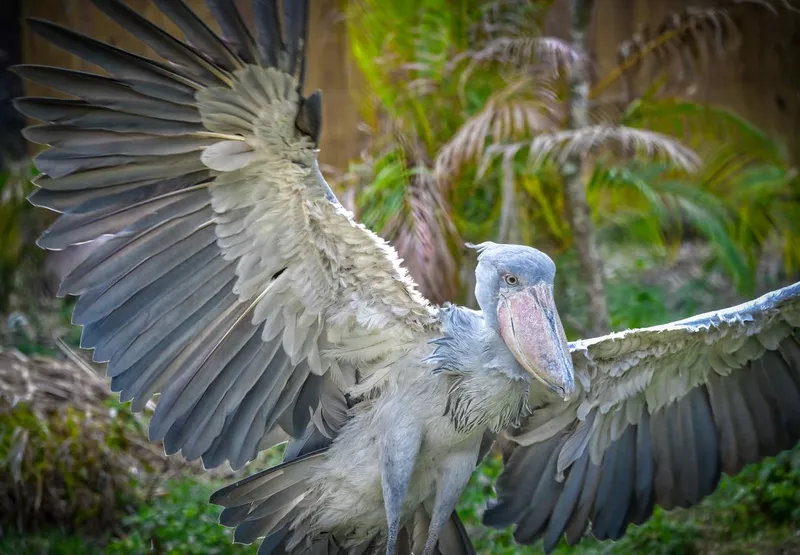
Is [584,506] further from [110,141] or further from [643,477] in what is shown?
[110,141]

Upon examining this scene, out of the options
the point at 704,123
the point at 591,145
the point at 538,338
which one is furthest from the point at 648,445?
the point at 704,123

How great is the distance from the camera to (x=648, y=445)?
3607 mm

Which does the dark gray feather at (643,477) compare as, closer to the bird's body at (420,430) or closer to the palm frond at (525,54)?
the bird's body at (420,430)

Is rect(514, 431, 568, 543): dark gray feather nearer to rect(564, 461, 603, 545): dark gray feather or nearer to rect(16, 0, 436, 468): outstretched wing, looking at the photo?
rect(564, 461, 603, 545): dark gray feather

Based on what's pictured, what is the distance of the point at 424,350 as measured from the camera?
304 centimetres

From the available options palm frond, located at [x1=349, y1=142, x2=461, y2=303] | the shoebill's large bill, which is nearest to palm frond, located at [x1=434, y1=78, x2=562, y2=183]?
palm frond, located at [x1=349, y1=142, x2=461, y2=303]

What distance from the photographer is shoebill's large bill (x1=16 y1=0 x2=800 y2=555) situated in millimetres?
2615

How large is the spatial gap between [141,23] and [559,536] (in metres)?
2.43

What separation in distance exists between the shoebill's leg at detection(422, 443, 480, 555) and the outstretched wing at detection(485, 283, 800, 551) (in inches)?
20.2

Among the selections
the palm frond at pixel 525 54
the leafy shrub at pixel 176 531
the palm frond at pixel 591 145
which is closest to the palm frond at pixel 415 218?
the palm frond at pixel 591 145

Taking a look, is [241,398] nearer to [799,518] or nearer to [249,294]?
[249,294]

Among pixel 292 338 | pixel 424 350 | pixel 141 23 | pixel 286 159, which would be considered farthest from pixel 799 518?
pixel 141 23

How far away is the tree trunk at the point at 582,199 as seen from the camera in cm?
501

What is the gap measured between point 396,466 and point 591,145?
7.50 feet
